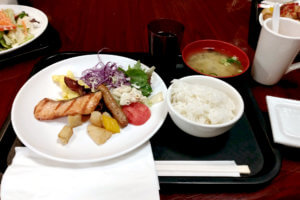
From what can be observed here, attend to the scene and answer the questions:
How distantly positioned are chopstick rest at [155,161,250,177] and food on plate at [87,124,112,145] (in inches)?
13.3

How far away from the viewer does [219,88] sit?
5.04 ft

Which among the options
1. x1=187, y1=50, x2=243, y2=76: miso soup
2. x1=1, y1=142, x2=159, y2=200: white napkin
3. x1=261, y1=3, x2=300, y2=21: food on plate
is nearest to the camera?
x1=1, y1=142, x2=159, y2=200: white napkin

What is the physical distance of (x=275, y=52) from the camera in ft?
5.59

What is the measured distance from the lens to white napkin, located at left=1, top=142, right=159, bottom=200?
3.61 ft

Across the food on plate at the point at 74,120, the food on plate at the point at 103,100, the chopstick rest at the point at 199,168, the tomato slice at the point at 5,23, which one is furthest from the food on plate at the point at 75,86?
the tomato slice at the point at 5,23

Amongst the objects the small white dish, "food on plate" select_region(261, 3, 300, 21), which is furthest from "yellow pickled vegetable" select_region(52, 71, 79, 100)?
"food on plate" select_region(261, 3, 300, 21)

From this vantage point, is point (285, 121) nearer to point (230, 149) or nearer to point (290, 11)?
point (230, 149)

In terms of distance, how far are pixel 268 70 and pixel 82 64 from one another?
150 cm

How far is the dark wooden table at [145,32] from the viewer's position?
4.20 feet

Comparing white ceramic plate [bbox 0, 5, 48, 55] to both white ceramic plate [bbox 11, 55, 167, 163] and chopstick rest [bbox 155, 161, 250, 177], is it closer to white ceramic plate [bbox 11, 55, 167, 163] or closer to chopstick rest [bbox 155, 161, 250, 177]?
white ceramic plate [bbox 11, 55, 167, 163]

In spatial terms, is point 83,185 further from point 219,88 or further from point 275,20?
point 275,20

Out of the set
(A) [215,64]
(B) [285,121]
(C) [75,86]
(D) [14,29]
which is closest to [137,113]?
(C) [75,86]

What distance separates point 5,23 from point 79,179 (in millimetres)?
1816

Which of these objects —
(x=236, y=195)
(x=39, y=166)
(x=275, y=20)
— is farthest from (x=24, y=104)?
(x=275, y=20)
